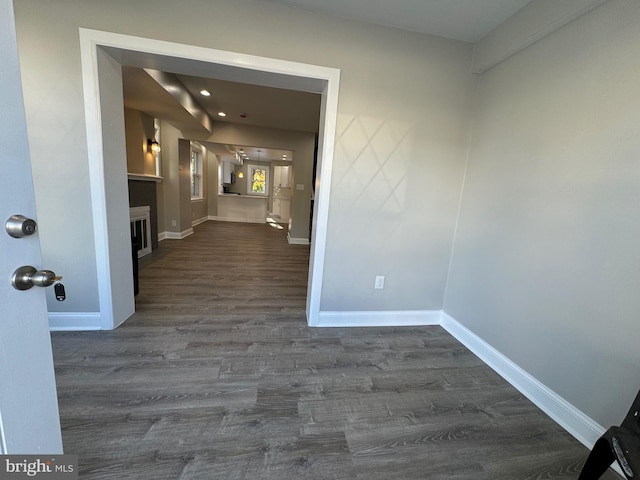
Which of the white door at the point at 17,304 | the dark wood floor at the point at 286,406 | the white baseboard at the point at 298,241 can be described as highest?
the white door at the point at 17,304

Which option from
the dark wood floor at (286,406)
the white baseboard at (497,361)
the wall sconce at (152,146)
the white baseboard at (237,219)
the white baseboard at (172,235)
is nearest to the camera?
the dark wood floor at (286,406)

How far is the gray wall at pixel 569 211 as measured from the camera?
1232 millimetres

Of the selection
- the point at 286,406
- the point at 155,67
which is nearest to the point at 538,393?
the point at 286,406

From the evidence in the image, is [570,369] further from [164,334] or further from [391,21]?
[164,334]

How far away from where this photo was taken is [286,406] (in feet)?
4.65

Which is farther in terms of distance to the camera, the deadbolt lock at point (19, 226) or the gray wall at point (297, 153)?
the gray wall at point (297, 153)

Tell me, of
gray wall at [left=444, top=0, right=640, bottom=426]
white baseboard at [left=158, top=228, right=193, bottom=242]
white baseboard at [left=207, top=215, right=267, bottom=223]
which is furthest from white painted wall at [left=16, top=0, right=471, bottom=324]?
white baseboard at [left=207, top=215, right=267, bottom=223]

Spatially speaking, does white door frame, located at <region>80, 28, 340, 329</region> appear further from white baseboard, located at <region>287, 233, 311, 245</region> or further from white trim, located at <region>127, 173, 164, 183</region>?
white baseboard, located at <region>287, 233, 311, 245</region>

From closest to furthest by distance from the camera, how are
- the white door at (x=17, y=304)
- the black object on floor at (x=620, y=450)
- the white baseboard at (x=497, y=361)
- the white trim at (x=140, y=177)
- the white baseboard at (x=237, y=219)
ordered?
the white door at (x=17, y=304)
the black object on floor at (x=620, y=450)
the white baseboard at (x=497, y=361)
the white trim at (x=140, y=177)
the white baseboard at (x=237, y=219)

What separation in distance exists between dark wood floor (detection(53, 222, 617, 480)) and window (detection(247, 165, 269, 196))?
9430 mm

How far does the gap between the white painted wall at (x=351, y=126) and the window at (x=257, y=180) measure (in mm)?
9439

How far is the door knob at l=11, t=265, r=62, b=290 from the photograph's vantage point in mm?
635

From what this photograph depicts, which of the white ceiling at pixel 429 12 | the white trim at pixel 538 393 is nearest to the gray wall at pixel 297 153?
the white ceiling at pixel 429 12

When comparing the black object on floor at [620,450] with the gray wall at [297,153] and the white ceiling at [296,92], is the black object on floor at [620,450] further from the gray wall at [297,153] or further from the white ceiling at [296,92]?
the gray wall at [297,153]
